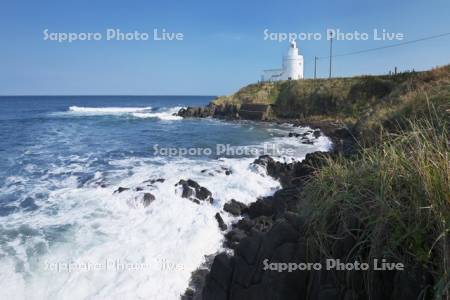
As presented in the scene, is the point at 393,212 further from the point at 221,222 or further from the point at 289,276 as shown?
the point at 221,222

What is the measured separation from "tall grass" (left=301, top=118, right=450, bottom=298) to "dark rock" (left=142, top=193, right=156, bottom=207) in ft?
26.9

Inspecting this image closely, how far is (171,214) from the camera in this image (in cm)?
1124

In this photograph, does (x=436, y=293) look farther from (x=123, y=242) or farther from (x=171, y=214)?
(x=171, y=214)

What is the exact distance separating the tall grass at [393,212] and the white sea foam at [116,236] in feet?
15.2

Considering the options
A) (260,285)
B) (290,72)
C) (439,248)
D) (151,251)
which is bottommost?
(151,251)

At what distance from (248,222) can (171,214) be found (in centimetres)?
260

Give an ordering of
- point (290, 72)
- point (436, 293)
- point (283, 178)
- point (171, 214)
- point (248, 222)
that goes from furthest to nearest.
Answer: point (290, 72) → point (283, 178) → point (171, 214) → point (248, 222) → point (436, 293)

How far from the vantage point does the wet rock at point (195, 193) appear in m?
12.5

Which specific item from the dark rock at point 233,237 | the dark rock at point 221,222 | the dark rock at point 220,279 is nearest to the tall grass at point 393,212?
the dark rock at point 220,279

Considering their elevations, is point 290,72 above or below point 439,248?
above

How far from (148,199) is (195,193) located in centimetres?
A: 173

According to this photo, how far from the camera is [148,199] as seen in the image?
12055 mm

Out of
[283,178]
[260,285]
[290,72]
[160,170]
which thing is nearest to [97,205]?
[160,170]

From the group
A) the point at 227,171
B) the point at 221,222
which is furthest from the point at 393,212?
the point at 227,171
